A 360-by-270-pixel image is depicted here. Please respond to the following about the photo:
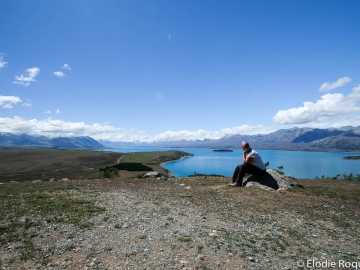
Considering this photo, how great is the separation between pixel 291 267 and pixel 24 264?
772 cm

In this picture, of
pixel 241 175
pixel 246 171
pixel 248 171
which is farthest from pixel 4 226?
pixel 248 171

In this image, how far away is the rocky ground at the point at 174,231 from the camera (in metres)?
8.02

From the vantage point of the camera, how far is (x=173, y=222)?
1142cm

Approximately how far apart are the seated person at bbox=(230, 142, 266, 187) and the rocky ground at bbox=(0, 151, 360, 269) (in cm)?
319

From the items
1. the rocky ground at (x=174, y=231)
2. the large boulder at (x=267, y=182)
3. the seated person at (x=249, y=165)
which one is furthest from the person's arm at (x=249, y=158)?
the rocky ground at (x=174, y=231)

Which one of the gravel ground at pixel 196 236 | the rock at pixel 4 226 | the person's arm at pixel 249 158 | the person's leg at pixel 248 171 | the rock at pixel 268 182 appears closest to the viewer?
the gravel ground at pixel 196 236

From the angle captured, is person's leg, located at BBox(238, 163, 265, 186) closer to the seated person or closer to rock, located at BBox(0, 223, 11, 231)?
the seated person

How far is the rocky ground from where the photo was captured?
802 centimetres

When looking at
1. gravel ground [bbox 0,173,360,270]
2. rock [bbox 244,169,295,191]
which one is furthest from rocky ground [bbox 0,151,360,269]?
rock [bbox 244,169,295,191]

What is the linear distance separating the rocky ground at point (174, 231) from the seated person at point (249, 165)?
3194 millimetres

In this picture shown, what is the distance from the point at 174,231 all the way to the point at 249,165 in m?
10.9

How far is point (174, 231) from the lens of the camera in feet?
33.8

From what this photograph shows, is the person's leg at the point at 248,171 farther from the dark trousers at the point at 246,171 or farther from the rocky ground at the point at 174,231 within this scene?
the rocky ground at the point at 174,231

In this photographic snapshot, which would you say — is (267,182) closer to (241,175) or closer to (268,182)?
(268,182)
